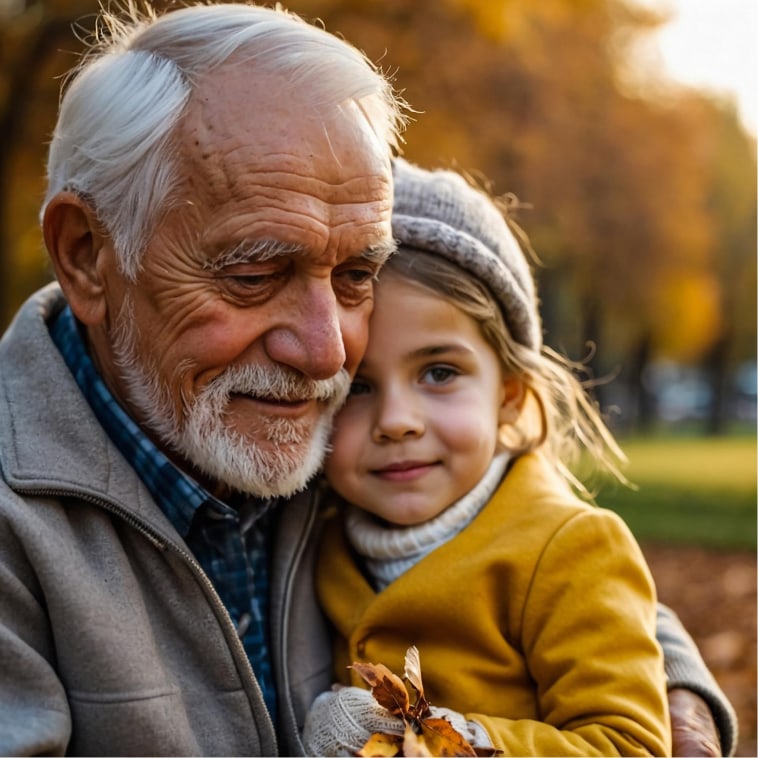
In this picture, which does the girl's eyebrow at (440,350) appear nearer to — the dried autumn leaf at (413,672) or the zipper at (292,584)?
the zipper at (292,584)

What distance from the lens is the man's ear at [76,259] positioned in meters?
2.71

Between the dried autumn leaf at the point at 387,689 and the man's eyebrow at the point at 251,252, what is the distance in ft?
3.33

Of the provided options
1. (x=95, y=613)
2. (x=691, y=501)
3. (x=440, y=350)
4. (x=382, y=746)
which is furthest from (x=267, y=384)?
(x=691, y=501)

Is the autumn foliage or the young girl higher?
the autumn foliage

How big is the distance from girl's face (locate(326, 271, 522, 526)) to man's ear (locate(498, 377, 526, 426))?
276 millimetres

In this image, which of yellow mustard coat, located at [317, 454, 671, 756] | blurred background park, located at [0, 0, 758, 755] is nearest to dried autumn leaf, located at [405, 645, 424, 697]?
yellow mustard coat, located at [317, 454, 671, 756]

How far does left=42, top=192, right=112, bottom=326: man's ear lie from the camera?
2713 millimetres

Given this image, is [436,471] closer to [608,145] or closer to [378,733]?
[378,733]

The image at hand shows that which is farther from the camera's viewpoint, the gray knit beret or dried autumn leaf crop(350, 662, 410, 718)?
the gray knit beret

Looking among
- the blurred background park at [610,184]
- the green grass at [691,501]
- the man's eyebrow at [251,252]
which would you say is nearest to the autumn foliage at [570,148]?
the blurred background park at [610,184]

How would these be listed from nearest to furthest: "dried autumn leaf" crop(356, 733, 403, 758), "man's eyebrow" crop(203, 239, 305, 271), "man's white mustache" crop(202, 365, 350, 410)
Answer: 1. "dried autumn leaf" crop(356, 733, 403, 758)
2. "man's eyebrow" crop(203, 239, 305, 271)
3. "man's white mustache" crop(202, 365, 350, 410)

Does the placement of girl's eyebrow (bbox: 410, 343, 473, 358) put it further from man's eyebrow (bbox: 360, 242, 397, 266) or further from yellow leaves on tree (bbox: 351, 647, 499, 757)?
yellow leaves on tree (bbox: 351, 647, 499, 757)

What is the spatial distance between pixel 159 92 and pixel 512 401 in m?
1.47

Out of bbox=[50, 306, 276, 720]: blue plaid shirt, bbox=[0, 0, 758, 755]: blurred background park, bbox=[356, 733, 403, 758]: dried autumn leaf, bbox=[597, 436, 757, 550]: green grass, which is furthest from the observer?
bbox=[597, 436, 757, 550]: green grass
